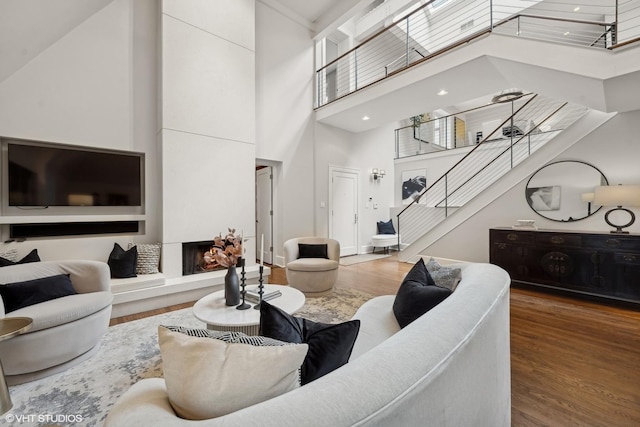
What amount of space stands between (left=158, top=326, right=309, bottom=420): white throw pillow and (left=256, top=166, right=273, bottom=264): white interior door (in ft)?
16.3

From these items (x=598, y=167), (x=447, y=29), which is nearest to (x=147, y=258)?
(x=598, y=167)

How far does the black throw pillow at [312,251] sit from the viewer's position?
3.98 m

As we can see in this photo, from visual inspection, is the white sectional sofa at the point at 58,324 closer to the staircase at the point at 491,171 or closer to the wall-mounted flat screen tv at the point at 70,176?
the wall-mounted flat screen tv at the point at 70,176

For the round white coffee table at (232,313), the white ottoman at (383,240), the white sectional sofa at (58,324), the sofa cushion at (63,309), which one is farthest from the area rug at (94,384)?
the white ottoman at (383,240)

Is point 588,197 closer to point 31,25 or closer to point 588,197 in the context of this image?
point 588,197

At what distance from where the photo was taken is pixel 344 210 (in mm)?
6621

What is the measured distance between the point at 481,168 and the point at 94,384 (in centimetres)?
746

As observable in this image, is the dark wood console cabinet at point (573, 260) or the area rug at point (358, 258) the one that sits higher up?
the dark wood console cabinet at point (573, 260)

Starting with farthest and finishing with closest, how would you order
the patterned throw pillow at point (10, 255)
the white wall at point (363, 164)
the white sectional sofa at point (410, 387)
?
the white wall at point (363, 164)
the patterned throw pillow at point (10, 255)
the white sectional sofa at point (410, 387)

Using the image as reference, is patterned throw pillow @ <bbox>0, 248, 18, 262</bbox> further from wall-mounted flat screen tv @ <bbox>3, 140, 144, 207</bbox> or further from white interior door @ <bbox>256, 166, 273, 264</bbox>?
white interior door @ <bbox>256, 166, 273, 264</bbox>

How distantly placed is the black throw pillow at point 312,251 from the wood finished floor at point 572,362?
1.70 m

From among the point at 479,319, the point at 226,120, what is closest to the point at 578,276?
the point at 479,319

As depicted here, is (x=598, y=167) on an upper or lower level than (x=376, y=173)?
lower

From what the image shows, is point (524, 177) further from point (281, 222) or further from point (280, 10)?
point (280, 10)
